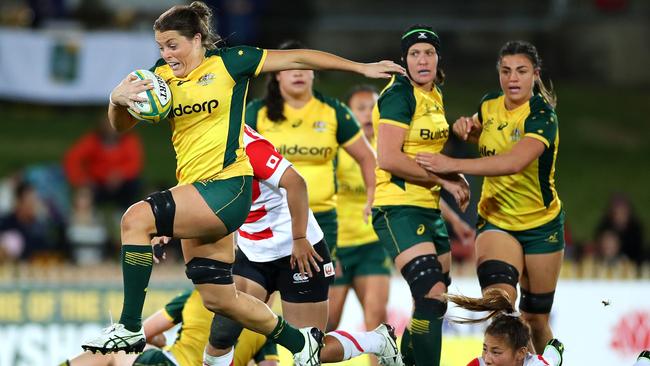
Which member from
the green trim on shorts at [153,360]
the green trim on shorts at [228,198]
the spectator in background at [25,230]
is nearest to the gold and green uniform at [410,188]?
the green trim on shorts at [228,198]

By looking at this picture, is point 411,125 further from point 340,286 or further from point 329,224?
point 340,286

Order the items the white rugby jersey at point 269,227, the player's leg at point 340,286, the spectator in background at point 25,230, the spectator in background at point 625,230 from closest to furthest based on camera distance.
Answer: the white rugby jersey at point 269,227 → the player's leg at point 340,286 → the spectator in background at point 25,230 → the spectator in background at point 625,230

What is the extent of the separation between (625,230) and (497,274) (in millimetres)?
5548

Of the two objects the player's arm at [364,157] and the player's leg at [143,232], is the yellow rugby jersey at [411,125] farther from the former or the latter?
the player's leg at [143,232]

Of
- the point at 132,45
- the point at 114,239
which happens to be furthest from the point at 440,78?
the point at 132,45

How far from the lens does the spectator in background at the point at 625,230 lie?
38.0 feet

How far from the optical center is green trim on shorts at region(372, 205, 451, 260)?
20.9ft

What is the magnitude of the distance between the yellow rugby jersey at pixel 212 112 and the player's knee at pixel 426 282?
3.72 ft

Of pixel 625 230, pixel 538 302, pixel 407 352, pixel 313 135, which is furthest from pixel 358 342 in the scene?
pixel 625 230

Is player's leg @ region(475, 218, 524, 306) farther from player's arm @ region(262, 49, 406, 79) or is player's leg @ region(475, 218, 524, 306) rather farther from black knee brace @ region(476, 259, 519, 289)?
player's arm @ region(262, 49, 406, 79)

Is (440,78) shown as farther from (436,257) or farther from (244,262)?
(244,262)

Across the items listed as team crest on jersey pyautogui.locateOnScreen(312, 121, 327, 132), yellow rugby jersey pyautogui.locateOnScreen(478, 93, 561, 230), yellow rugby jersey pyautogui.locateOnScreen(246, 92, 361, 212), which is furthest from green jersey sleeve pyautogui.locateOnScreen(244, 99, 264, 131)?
yellow rugby jersey pyautogui.locateOnScreen(478, 93, 561, 230)

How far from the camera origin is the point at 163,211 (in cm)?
542

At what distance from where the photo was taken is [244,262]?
6.52m
